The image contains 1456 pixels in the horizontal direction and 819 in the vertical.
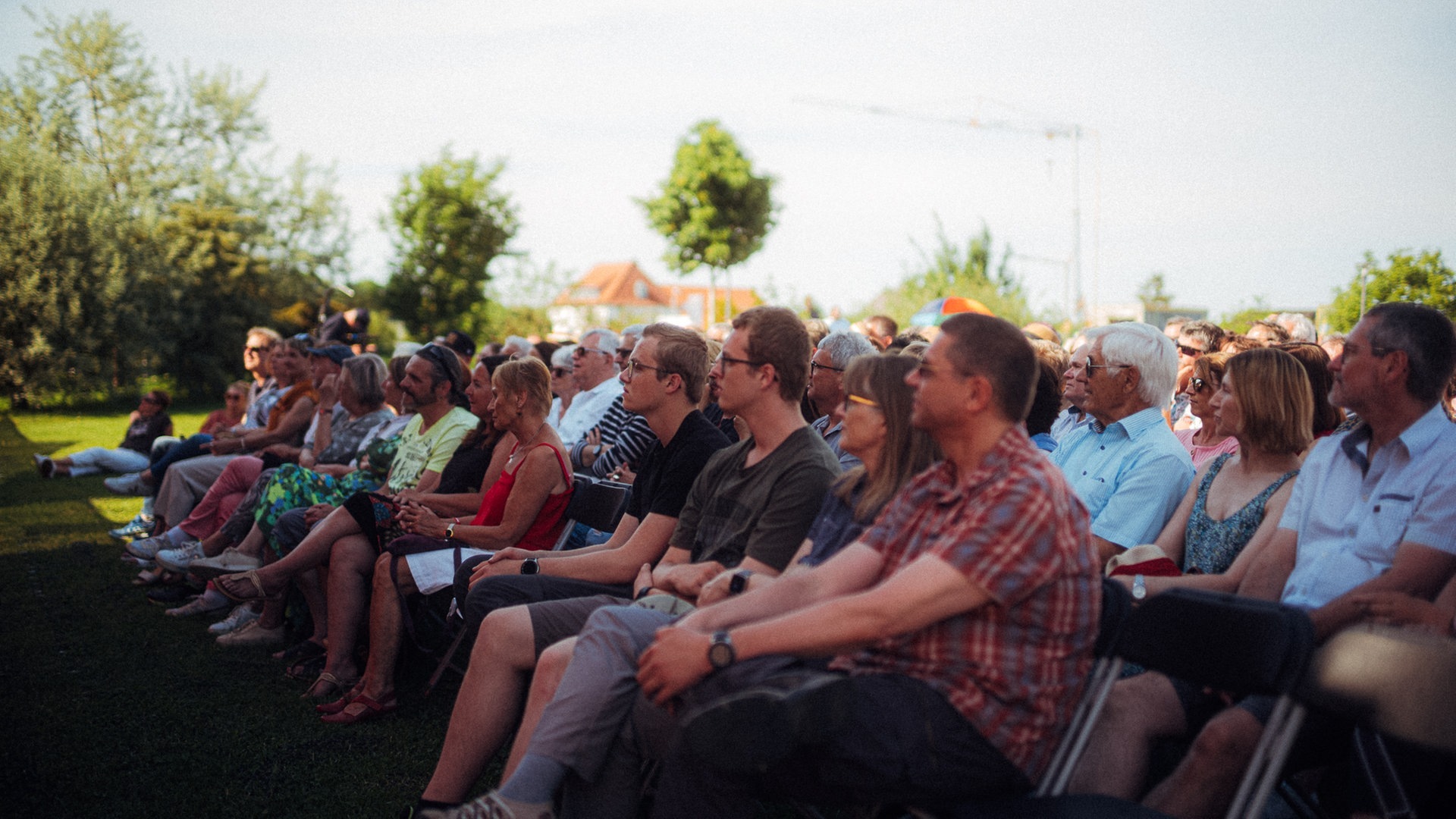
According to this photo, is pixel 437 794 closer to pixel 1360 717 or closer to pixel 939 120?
pixel 1360 717

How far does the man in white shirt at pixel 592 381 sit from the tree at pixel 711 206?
71.6 feet

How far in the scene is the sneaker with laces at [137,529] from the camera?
888 centimetres

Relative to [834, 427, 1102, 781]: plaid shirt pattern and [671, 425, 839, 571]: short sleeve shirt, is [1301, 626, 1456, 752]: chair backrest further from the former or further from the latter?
[671, 425, 839, 571]: short sleeve shirt

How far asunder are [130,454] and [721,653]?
527 inches

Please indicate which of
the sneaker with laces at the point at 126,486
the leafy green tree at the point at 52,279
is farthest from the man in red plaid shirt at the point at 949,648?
the leafy green tree at the point at 52,279

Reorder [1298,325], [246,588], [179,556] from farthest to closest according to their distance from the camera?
[179,556] < [1298,325] < [246,588]

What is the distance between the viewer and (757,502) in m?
3.44

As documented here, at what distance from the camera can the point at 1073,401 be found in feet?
15.5

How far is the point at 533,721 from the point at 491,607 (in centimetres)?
88

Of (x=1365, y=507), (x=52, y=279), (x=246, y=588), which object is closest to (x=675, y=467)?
(x=1365, y=507)

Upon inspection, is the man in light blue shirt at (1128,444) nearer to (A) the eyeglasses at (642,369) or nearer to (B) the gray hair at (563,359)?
(A) the eyeglasses at (642,369)

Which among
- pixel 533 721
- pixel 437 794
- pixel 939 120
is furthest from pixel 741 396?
pixel 939 120

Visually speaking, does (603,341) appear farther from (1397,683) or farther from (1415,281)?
(1415,281)

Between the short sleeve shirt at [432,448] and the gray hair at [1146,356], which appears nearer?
the gray hair at [1146,356]
